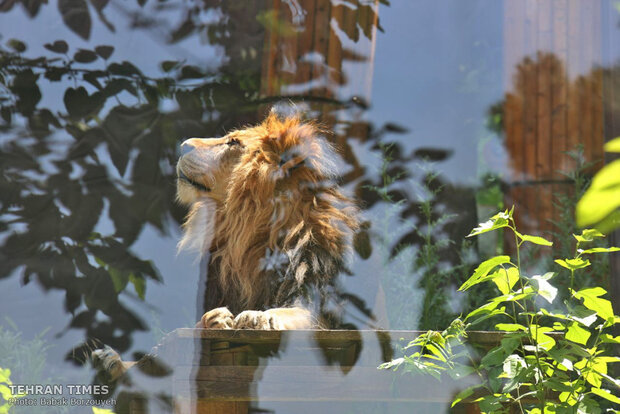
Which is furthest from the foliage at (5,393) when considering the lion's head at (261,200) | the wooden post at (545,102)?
the wooden post at (545,102)

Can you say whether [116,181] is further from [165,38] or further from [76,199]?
[165,38]

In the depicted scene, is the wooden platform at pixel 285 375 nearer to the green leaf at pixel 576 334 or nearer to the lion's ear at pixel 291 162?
the green leaf at pixel 576 334

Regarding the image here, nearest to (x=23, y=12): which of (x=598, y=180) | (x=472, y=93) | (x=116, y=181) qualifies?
(x=116, y=181)

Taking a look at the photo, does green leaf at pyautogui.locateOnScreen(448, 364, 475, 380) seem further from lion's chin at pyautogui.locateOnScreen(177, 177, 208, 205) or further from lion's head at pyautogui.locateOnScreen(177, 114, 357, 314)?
lion's chin at pyautogui.locateOnScreen(177, 177, 208, 205)

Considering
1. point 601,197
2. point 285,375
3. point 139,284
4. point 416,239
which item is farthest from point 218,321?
point 601,197

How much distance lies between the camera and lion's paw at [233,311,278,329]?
1062 millimetres

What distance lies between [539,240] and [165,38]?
3.30 ft

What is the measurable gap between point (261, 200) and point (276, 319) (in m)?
0.39

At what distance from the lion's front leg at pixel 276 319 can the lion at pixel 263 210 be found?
139mm

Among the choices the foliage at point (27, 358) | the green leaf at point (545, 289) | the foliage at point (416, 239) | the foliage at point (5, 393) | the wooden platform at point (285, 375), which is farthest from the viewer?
the foliage at point (416, 239)

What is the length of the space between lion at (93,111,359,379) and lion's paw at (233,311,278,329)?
25 centimetres

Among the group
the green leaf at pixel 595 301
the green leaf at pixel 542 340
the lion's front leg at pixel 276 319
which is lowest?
the lion's front leg at pixel 276 319

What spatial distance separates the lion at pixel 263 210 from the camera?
1.38 m

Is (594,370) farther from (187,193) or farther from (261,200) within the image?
(187,193)
